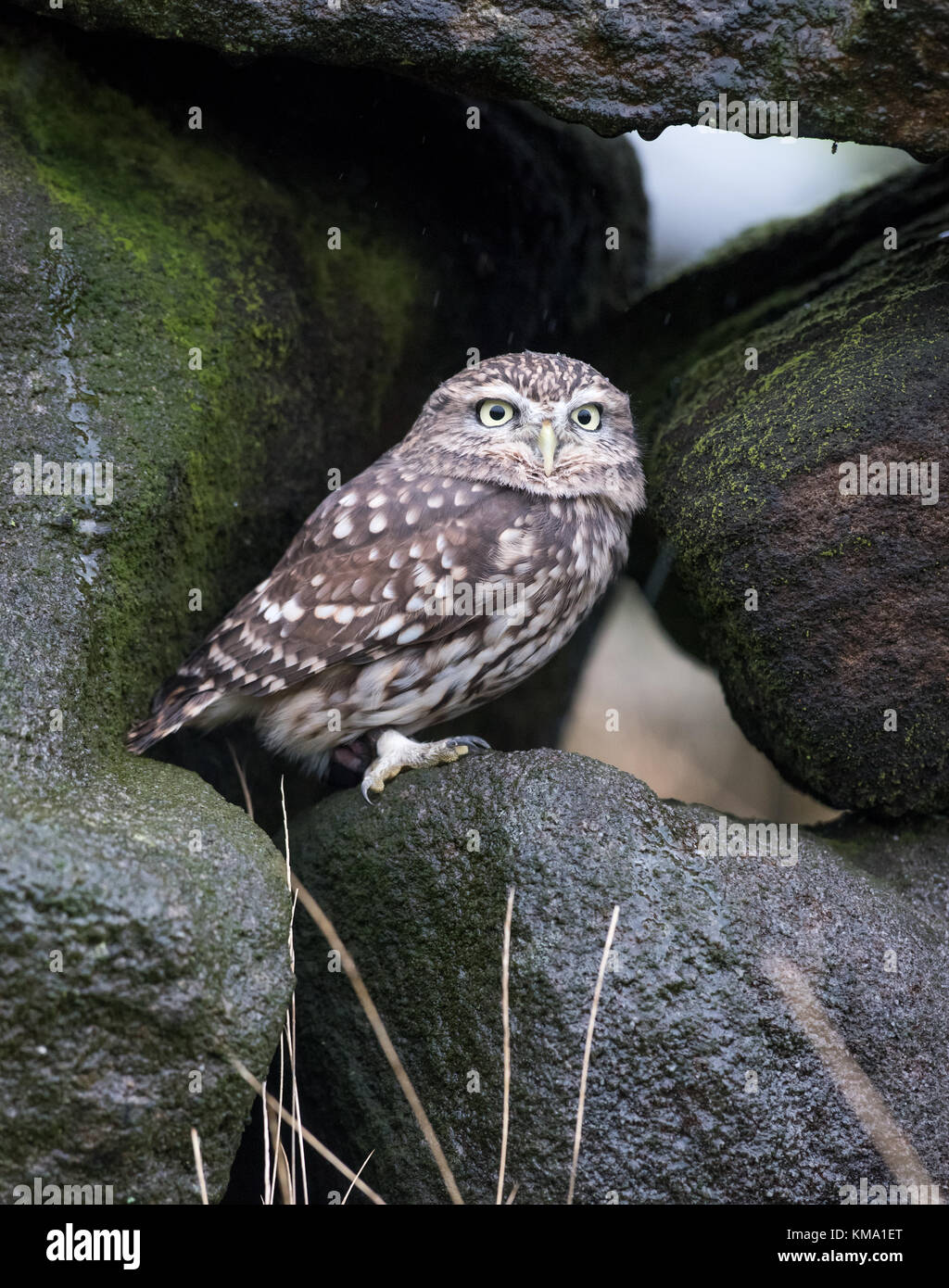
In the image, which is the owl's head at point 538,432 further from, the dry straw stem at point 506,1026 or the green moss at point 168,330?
the dry straw stem at point 506,1026

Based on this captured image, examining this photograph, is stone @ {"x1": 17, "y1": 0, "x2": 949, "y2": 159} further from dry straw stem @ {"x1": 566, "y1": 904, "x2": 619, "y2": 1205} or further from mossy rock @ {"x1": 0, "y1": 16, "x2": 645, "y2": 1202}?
dry straw stem @ {"x1": 566, "y1": 904, "x2": 619, "y2": 1205}

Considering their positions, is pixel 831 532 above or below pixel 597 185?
below

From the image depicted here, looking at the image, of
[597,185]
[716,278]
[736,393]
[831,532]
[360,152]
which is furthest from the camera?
[597,185]

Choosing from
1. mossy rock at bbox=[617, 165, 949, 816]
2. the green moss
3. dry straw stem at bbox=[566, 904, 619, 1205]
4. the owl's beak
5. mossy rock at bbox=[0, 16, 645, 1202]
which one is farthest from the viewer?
the owl's beak

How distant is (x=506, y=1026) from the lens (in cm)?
265

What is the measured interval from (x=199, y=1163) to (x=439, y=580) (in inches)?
65.0

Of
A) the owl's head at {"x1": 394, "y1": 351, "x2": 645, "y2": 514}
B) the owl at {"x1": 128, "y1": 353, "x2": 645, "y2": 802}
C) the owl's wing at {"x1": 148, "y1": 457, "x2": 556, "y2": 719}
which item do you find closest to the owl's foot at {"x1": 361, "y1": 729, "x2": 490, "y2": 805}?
the owl at {"x1": 128, "y1": 353, "x2": 645, "y2": 802}

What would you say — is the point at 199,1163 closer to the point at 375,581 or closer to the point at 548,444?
the point at 375,581

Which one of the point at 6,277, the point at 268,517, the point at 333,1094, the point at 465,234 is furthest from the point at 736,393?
the point at 333,1094

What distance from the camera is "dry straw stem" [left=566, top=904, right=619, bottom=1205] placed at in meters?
2.55

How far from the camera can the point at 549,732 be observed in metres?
5.21

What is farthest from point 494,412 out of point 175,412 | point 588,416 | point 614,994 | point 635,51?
point 614,994

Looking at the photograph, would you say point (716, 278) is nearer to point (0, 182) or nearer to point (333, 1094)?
point (0, 182)
